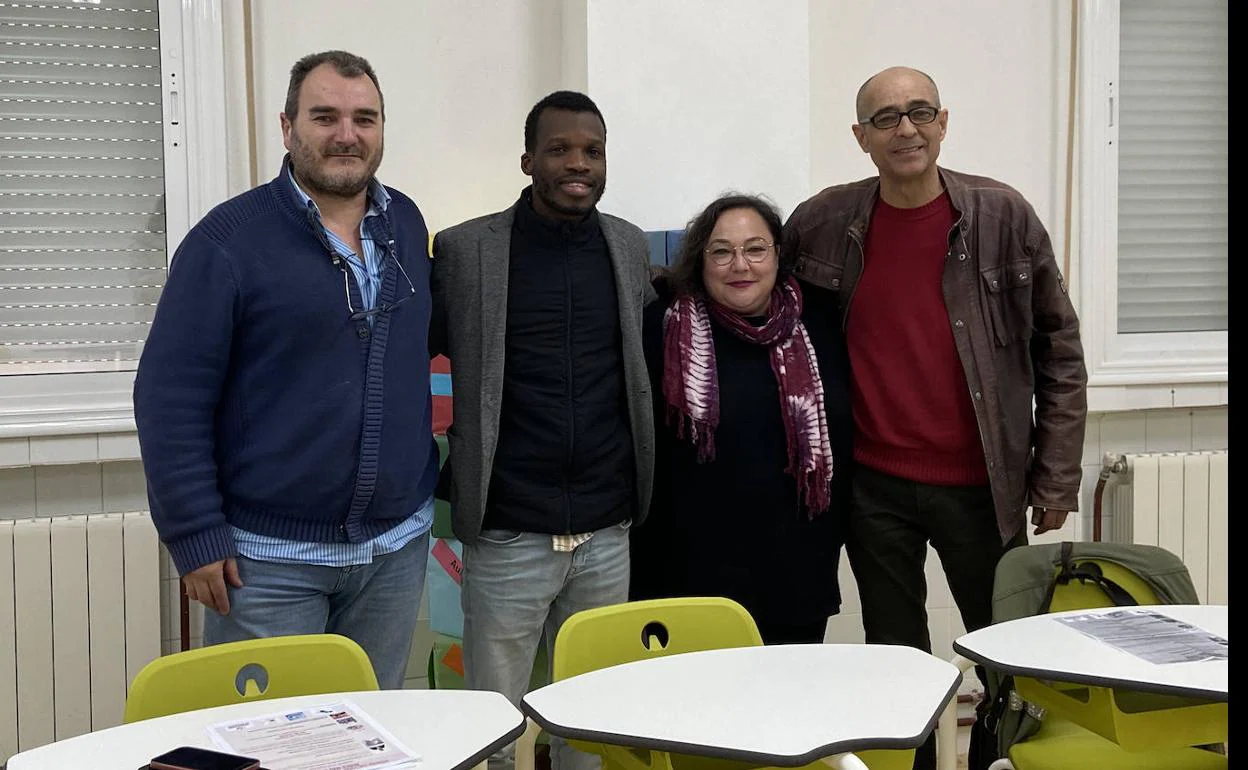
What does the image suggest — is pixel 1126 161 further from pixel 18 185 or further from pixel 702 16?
pixel 18 185

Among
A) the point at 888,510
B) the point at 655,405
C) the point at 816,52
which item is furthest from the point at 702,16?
the point at 888,510

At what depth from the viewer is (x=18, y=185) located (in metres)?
3.15

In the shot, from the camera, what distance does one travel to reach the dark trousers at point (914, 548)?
8.63 ft

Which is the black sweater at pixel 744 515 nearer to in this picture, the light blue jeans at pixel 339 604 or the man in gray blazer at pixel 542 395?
the man in gray blazer at pixel 542 395

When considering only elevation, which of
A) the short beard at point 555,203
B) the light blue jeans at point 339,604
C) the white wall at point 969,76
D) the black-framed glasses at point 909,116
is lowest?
the light blue jeans at point 339,604

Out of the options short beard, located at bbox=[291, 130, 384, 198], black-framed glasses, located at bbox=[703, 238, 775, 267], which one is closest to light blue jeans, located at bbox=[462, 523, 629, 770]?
black-framed glasses, located at bbox=[703, 238, 775, 267]

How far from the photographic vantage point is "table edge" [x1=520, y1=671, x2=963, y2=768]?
155 cm

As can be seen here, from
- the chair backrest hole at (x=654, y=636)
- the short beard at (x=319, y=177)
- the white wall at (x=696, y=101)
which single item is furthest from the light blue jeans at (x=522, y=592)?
the white wall at (x=696, y=101)

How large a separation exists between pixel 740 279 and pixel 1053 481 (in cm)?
87

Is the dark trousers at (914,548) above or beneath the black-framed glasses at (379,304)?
beneath

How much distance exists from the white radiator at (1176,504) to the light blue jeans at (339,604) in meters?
2.54

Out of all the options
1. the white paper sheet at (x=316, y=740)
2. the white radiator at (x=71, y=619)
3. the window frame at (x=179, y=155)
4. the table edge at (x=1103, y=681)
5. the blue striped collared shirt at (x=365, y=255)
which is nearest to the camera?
the white paper sheet at (x=316, y=740)

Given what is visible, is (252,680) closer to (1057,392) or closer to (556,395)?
(556,395)

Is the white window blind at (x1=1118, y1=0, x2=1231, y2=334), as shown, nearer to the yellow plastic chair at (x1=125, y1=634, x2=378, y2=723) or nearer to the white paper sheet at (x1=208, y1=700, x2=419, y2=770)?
the yellow plastic chair at (x1=125, y1=634, x2=378, y2=723)
